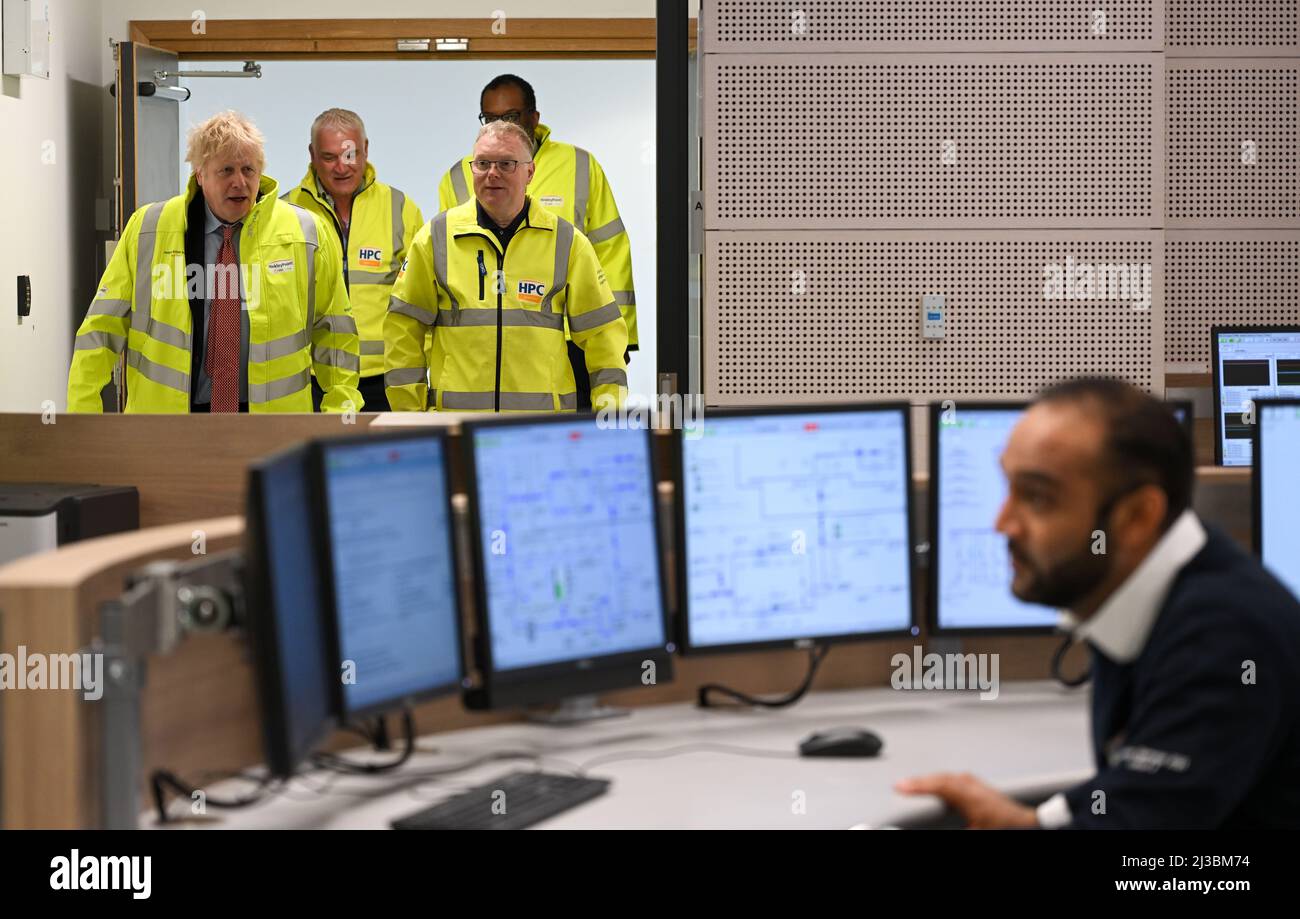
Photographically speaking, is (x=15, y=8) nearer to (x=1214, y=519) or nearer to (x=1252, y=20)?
(x=1252, y=20)

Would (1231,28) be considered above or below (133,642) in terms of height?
above

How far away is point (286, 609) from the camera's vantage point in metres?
1.55

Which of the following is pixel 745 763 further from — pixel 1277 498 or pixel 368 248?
pixel 368 248

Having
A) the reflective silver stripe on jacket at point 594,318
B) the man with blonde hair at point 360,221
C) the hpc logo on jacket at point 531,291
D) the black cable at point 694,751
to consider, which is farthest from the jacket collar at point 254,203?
the black cable at point 694,751

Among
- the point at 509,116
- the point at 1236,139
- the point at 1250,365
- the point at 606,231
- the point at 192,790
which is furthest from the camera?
the point at 606,231

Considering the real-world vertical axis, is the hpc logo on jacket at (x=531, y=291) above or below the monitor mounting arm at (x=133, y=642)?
above

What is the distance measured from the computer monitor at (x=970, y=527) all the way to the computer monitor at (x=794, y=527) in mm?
55

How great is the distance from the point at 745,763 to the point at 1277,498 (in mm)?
1020

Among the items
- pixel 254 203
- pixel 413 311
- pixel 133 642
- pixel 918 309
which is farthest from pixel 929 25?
pixel 133 642

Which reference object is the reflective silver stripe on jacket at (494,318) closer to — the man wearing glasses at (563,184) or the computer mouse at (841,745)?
the man wearing glasses at (563,184)

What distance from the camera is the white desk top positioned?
5.88 ft

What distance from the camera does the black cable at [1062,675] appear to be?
249 cm

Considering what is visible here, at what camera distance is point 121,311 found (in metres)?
3.92

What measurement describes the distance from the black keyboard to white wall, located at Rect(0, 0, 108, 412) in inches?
159
